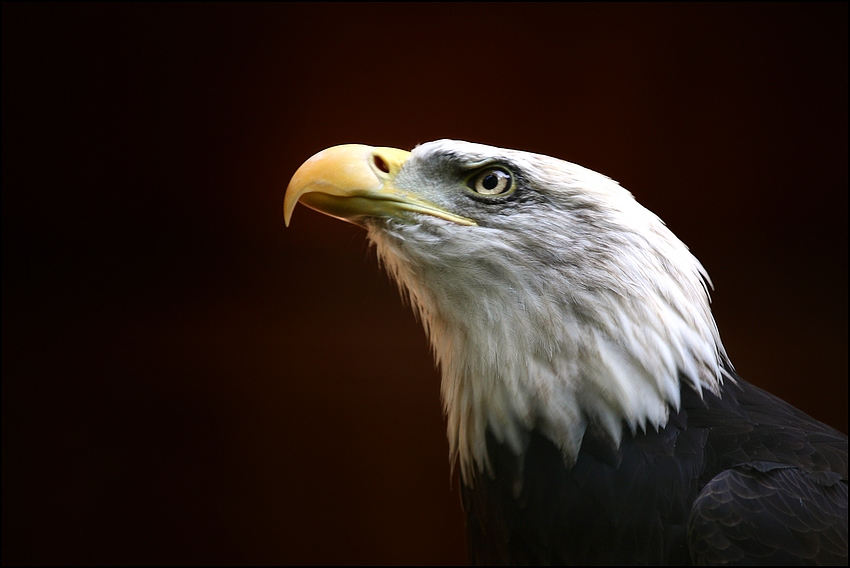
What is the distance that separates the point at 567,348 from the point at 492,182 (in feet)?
1.04

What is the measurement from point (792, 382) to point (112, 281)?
286 cm

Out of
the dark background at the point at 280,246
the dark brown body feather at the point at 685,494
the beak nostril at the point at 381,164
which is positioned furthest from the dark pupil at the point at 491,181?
the dark background at the point at 280,246

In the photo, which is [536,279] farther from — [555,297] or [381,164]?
[381,164]

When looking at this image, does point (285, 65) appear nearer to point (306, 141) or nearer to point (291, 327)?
point (306, 141)

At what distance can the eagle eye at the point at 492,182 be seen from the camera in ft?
3.99

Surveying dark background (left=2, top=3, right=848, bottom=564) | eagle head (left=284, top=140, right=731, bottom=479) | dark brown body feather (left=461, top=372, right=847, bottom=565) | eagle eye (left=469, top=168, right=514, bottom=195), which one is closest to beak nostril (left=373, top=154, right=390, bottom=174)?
eagle head (left=284, top=140, right=731, bottom=479)

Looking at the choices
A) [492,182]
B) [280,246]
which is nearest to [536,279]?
[492,182]

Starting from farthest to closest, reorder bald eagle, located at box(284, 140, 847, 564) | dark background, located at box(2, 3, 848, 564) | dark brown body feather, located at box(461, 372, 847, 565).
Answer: dark background, located at box(2, 3, 848, 564) → bald eagle, located at box(284, 140, 847, 564) → dark brown body feather, located at box(461, 372, 847, 565)

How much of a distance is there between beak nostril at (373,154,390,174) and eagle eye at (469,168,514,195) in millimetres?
154

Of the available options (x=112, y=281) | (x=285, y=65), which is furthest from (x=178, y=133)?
(x=112, y=281)

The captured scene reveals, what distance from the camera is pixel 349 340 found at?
9.92 ft

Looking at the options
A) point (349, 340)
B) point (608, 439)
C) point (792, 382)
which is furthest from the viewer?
point (349, 340)

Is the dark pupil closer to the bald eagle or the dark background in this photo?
the bald eagle

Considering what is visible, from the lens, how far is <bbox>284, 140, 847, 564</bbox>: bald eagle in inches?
44.2
